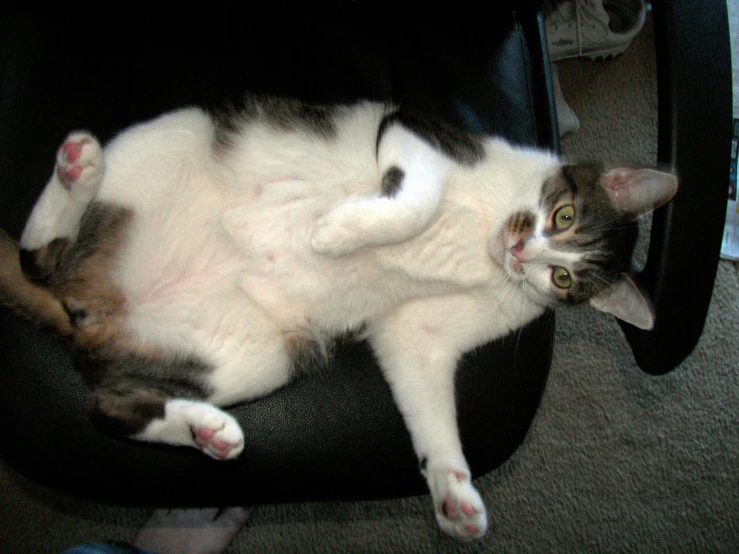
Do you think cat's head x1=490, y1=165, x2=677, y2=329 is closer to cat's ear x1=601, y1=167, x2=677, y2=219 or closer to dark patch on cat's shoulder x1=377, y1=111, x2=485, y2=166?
cat's ear x1=601, y1=167, x2=677, y2=219

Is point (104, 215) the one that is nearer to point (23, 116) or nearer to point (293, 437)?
point (23, 116)

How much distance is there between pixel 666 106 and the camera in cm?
112

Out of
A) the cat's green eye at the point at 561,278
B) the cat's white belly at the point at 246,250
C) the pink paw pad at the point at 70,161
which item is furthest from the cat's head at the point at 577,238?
the pink paw pad at the point at 70,161

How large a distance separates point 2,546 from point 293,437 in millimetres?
1411

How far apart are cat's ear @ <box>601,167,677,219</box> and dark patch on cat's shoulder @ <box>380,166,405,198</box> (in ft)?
1.86

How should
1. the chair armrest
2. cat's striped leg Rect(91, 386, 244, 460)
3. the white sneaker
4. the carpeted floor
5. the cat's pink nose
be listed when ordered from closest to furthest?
the chair armrest, cat's striped leg Rect(91, 386, 244, 460), the cat's pink nose, the carpeted floor, the white sneaker

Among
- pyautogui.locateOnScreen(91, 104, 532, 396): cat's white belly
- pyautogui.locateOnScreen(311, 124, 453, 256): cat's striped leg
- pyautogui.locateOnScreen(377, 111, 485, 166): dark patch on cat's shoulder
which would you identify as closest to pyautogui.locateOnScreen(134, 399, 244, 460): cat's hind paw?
pyautogui.locateOnScreen(91, 104, 532, 396): cat's white belly

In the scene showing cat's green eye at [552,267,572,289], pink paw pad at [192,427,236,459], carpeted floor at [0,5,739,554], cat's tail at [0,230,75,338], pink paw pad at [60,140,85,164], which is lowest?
carpeted floor at [0,5,739,554]

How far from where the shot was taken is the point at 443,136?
1383 millimetres

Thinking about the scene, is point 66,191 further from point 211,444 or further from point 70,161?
point 211,444

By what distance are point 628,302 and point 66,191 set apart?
136 cm

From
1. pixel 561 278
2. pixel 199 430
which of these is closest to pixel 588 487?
pixel 561 278

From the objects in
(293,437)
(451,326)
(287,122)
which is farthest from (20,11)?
(451,326)

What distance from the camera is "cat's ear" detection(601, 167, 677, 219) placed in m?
1.15
